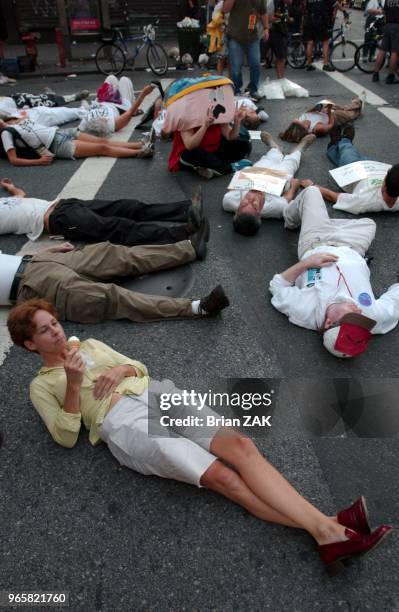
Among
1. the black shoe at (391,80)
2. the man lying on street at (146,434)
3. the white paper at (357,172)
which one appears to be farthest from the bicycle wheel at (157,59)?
the man lying on street at (146,434)

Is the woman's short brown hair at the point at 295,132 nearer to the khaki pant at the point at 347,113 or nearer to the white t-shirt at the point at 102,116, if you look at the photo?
the khaki pant at the point at 347,113

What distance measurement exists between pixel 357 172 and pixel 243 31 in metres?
4.47

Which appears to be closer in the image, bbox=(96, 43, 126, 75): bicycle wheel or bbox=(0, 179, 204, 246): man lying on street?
bbox=(0, 179, 204, 246): man lying on street

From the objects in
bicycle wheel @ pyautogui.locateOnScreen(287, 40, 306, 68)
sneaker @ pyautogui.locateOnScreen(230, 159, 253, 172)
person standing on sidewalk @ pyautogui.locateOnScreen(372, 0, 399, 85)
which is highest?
person standing on sidewalk @ pyautogui.locateOnScreen(372, 0, 399, 85)

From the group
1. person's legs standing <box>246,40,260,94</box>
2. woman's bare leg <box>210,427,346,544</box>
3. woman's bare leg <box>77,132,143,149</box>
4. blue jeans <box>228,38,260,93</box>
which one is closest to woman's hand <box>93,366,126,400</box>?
woman's bare leg <box>210,427,346,544</box>

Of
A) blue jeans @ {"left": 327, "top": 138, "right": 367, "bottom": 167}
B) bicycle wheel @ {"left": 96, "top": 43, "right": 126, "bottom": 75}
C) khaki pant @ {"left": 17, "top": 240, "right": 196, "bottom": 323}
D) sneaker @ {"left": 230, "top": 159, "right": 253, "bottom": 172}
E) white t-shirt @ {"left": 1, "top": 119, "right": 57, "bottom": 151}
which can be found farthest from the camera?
bicycle wheel @ {"left": 96, "top": 43, "right": 126, "bottom": 75}

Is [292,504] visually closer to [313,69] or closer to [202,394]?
[202,394]

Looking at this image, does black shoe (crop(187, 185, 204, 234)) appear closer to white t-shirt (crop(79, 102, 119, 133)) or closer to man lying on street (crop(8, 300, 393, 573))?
man lying on street (crop(8, 300, 393, 573))

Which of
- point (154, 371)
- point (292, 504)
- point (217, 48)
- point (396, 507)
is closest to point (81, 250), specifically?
point (154, 371)

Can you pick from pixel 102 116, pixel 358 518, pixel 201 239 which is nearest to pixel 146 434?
pixel 358 518

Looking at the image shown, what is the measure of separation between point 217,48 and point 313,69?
2.51m

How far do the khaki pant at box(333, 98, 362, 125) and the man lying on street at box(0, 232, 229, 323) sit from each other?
16.1 ft

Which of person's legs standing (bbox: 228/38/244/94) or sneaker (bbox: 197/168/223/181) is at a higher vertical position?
person's legs standing (bbox: 228/38/244/94)

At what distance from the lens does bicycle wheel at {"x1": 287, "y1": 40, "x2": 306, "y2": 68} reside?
1134cm
